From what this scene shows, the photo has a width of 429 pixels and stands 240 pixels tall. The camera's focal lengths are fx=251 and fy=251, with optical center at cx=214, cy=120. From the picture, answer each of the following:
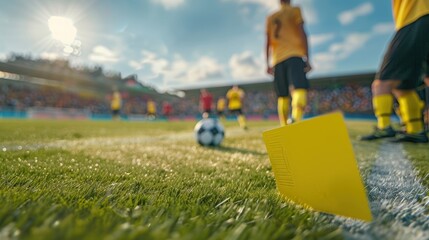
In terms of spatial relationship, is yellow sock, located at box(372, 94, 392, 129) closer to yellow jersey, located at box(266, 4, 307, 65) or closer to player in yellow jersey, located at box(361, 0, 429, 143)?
player in yellow jersey, located at box(361, 0, 429, 143)

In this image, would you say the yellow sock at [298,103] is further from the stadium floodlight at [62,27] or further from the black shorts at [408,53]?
the stadium floodlight at [62,27]

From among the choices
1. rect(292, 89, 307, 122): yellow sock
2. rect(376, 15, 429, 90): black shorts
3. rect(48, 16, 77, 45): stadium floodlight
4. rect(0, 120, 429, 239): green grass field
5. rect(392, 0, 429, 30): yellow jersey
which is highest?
rect(48, 16, 77, 45): stadium floodlight

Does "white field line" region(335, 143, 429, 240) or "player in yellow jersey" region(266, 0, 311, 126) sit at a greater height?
"player in yellow jersey" region(266, 0, 311, 126)

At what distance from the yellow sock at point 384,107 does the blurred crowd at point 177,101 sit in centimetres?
2200

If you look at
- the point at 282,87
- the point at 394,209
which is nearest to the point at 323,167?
the point at 394,209

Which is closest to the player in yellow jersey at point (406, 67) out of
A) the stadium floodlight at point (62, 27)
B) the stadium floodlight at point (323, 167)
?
the stadium floodlight at point (323, 167)

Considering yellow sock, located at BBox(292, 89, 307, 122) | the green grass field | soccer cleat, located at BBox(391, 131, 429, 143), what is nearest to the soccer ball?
yellow sock, located at BBox(292, 89, 307, 122)

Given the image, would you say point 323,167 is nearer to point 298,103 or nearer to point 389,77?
point 389,77

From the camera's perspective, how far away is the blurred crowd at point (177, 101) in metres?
25.0

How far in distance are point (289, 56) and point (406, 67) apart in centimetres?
138

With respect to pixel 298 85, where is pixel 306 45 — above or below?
above

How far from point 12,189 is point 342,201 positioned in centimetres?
114

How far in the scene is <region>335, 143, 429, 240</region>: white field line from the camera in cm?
66

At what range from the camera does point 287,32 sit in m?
3.52
